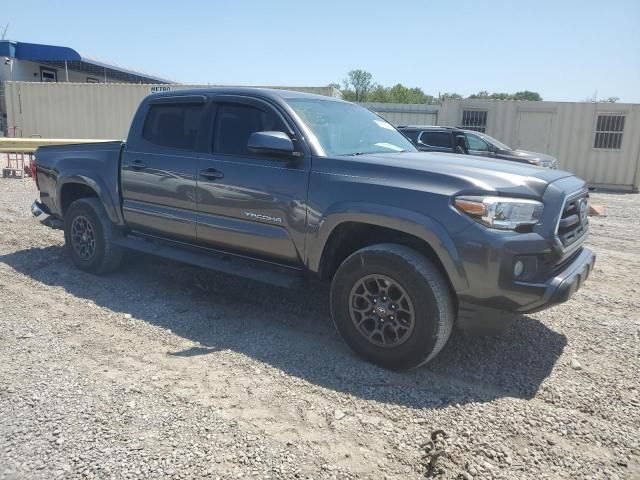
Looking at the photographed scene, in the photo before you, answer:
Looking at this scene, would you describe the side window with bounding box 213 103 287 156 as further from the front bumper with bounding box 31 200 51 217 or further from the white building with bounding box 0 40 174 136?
the white building with bounding box 0 40 174 136

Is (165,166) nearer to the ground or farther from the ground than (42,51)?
nearer to the ground

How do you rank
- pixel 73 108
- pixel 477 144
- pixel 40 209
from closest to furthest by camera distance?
pixel 40 209
pixel 477 144
pixel 73 108

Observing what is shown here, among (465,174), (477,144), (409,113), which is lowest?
(465,174)

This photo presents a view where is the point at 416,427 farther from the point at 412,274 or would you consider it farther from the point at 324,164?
the point at 324,164

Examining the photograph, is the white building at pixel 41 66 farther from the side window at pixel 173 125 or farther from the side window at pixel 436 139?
the side window at pixel 173 125

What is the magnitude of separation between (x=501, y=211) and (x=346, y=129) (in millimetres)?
1731

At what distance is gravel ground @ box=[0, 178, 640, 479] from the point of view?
8.27 feet

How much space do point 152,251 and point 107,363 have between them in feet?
5.19

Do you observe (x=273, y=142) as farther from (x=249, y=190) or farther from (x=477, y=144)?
(x=477, y=144)

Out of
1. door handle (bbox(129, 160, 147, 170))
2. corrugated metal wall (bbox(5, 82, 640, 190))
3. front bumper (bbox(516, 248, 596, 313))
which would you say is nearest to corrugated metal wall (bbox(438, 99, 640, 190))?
corrugated metal wall (bbox(5, 82, 640, 190))

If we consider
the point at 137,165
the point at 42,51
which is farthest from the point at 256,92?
the point at 42,51

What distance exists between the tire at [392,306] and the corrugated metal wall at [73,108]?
16.7m

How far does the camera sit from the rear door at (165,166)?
14.8ft

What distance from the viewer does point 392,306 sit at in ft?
11.1
